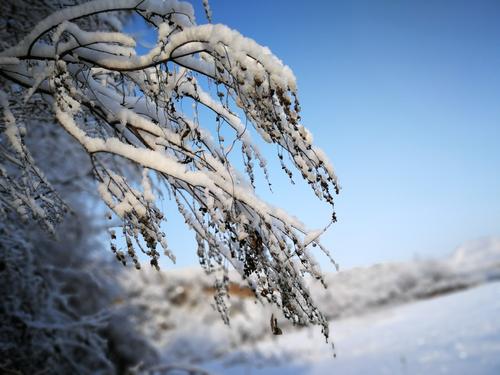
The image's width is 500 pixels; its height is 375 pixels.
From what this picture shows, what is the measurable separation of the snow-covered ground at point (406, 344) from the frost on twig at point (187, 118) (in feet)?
25.6

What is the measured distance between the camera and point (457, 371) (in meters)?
7.64

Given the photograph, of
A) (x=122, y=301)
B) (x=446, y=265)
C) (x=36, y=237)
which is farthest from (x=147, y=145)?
(x=446, y=265)

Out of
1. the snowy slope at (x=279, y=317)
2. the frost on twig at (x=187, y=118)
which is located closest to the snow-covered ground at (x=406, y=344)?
the snowy slope at (x=279, y=317)

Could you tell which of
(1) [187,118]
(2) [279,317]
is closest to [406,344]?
(2) [279,317]

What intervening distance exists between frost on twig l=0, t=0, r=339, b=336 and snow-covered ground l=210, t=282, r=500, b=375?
25.6 ft

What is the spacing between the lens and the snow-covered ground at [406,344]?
860 cm

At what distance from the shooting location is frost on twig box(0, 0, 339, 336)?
1249 millimetres

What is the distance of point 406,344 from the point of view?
10969mm

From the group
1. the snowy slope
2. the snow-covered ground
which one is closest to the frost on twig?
the snow-covered ground

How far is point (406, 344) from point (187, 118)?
11.7m

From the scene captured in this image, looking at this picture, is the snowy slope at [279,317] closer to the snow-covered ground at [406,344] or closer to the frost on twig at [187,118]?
the snow-covered ground at [406,344]

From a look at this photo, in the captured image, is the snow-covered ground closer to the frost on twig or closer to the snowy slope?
the snowy slope

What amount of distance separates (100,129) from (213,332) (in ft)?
55.3

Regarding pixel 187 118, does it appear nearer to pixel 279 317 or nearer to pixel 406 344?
pixel 406 344
